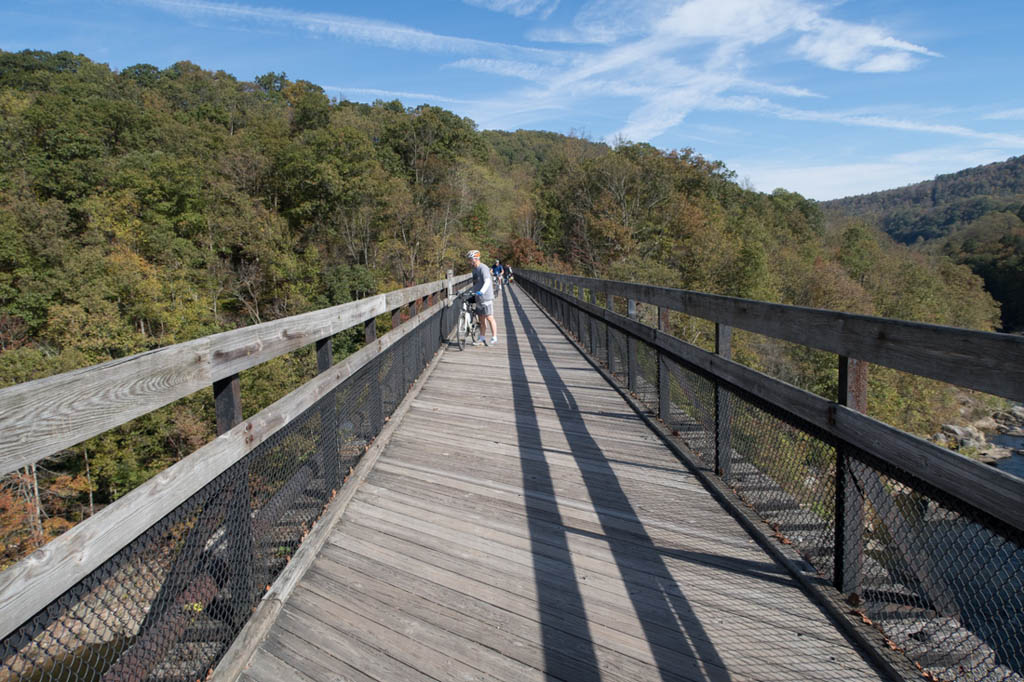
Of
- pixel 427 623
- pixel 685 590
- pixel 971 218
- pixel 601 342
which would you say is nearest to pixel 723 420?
pixel 685 590

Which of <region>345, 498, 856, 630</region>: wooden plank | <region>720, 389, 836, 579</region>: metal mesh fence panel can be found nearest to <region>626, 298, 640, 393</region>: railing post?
<region>720, 389, 836, 579</region>: metal mesh fence panel

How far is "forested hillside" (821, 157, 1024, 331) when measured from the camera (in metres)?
76.2

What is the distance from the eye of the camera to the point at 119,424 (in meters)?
1.37

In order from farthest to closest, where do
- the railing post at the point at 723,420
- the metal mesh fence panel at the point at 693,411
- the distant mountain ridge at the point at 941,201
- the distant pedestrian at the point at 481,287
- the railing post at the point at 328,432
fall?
1. the distant mountain ridge at the point at 941,201
2. the distant pedestrian at the point at 481,287
3. the metal mesh fence panel at the point at 693,411
4. the railing post at the point at 723,420
5. the railing post at the point at 328,432

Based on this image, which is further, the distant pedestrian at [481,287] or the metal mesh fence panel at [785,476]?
the distant pedestrian at [481,287]

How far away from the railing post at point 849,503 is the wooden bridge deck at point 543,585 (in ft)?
0.75

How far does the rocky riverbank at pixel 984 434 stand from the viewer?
34469mm

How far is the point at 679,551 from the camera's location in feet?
8.71

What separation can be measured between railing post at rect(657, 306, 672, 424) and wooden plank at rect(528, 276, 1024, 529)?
1332 millimetres

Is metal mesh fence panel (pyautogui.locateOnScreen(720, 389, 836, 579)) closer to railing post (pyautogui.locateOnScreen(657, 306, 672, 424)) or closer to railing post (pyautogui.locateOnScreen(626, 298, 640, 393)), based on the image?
railing post (pyautogui.locateOnScreen(657, 306, 672, 424))

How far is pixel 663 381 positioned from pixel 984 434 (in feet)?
164

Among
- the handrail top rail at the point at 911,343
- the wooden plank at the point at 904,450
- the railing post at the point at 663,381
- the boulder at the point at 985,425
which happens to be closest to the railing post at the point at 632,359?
the railing post at the point at 663,381

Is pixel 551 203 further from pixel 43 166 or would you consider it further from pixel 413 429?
pixel 413 429

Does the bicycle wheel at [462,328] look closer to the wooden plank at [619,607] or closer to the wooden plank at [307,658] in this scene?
the wooden plank at [619,607]
